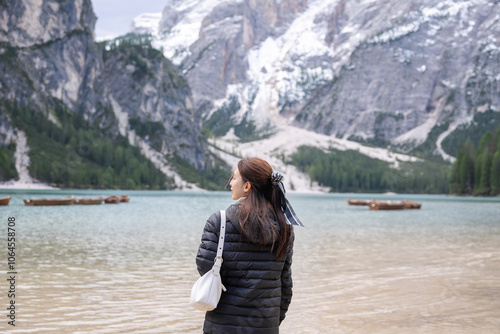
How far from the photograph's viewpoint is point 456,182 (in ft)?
627

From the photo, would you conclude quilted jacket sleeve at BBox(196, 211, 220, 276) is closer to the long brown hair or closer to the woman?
the woman

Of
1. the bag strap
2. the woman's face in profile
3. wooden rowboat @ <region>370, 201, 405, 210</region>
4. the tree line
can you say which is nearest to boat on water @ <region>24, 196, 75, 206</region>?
wooden rowboat @ <region>370, 201, 405, 210</region>

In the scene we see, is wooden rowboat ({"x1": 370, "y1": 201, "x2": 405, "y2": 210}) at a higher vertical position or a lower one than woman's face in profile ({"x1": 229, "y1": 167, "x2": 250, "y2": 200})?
lower

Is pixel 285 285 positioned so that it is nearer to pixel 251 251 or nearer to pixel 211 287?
pixel 251 251

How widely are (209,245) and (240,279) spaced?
2.12 feet

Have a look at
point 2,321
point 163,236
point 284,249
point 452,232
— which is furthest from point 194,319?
point 452,232

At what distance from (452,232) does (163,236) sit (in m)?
24.5

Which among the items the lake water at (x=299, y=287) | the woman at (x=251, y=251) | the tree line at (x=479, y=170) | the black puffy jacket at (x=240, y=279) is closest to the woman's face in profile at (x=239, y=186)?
the woman at (x=251, y=251)

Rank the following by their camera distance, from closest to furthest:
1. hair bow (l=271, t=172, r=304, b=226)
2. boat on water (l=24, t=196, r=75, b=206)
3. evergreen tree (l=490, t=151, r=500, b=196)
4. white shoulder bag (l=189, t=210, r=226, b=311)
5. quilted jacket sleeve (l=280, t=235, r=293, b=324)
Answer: white shoulder bag (l=189, t=210, r=226, b=311) → hair bow (l=271, t=172, r=304, b=226) → quilted jacket sleeve (l=280, t=235, r=293, b=324) → boat on water (l=24, t=196, r=75, b=206) → evergreen tree (l=490, t=151, r=500, b=196)

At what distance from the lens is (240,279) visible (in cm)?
768

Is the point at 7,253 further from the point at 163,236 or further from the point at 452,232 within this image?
the point at 452,232

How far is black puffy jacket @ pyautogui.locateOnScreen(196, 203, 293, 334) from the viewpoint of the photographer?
24.7 ft

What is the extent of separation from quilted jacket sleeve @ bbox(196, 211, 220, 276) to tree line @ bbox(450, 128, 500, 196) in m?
165

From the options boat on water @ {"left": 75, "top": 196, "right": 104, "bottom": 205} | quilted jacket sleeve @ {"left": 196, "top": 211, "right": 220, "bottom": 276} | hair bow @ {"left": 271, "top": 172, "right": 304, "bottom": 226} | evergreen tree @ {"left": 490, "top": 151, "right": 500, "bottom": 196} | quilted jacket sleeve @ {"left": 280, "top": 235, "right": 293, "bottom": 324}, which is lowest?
boat on water @ {"left": 75, "top": 196, "right": 104, "bottom": 205}
